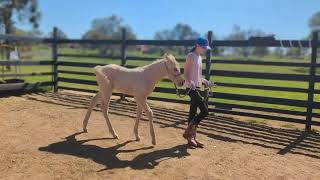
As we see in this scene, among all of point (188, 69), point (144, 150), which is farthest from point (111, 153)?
point (188, 69)

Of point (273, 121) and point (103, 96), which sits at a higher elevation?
point (103, 96)

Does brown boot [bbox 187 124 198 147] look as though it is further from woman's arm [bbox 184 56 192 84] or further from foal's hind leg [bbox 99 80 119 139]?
foal's hind leg [bbox 99 80 119 139]

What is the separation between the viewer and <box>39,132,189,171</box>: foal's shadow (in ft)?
19.3

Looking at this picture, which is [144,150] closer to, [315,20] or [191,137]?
[191,137]

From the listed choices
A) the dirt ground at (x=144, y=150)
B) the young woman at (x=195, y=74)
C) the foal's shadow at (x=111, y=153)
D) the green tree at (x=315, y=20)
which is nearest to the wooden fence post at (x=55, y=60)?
the dirt ground at (x=144, y=150)

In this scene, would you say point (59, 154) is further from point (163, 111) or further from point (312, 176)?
point (163, 111)

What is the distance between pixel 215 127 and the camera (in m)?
8.69

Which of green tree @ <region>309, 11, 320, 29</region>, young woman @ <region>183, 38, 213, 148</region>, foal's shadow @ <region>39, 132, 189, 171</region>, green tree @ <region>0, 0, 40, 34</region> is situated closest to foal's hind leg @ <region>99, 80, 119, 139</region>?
foal's shadow @ <region>39, 132, 189, 171</region>

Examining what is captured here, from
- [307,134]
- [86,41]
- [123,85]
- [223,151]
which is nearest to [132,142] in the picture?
[123,85]

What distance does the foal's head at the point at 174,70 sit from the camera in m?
6.68

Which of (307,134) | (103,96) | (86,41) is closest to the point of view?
(103,96)

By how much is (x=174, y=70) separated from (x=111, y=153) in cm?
160

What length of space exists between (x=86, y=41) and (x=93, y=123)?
524 centimetres

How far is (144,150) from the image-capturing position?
21.6ft
